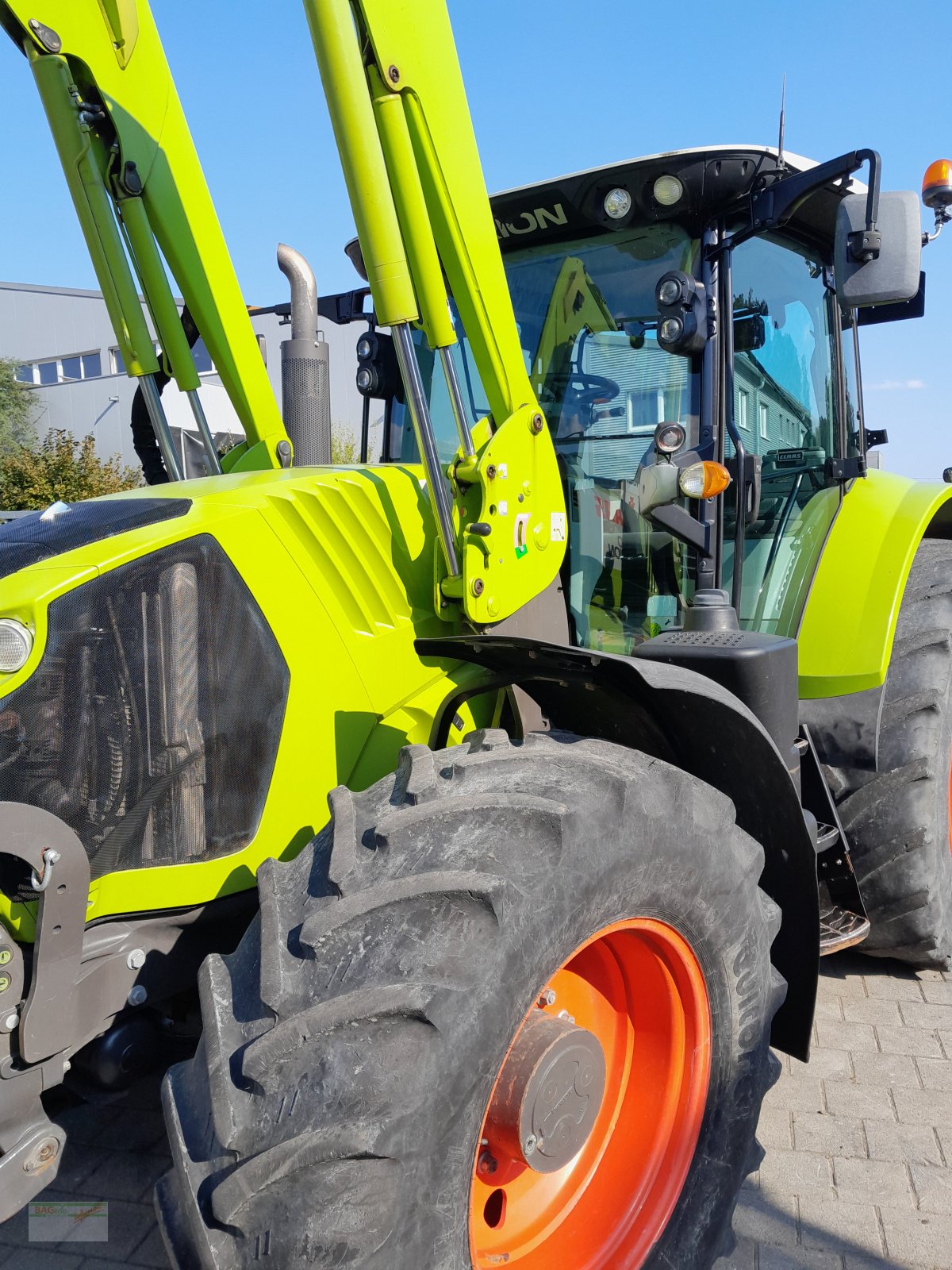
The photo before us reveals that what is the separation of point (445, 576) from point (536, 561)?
0.28 m

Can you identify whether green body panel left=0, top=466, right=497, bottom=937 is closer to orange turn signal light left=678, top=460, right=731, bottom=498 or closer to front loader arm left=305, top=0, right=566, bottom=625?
front loader arm left=305, top=0, right=566, bottom=625

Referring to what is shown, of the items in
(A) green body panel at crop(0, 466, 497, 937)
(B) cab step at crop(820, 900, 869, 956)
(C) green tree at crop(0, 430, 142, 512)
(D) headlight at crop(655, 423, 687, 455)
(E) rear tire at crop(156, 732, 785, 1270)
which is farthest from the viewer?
(C) green tree at crop(0, 430, 142, 512)

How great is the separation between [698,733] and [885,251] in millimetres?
1353

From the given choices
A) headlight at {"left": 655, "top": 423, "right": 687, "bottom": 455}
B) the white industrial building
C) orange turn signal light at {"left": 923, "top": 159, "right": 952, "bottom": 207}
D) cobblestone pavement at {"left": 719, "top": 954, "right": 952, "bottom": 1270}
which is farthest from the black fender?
the white industrial building

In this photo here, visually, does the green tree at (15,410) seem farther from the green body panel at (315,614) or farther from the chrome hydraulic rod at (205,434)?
the green body panel at (315,614)

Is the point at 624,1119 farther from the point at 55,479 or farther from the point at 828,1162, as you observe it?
the point at 55,479

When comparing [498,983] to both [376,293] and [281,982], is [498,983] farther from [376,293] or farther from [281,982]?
[376,293]

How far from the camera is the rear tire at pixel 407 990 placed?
1355 millimetres

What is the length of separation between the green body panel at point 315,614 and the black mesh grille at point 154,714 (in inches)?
1.2

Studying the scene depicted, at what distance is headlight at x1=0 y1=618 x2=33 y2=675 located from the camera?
5.61 feet

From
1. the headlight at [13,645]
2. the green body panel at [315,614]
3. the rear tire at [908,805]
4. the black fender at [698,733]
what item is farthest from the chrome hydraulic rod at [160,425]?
the rear tire at [908,805]

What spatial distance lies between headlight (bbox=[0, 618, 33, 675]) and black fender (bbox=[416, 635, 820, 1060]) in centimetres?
81

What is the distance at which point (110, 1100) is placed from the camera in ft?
6.13

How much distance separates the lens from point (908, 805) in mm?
3039
